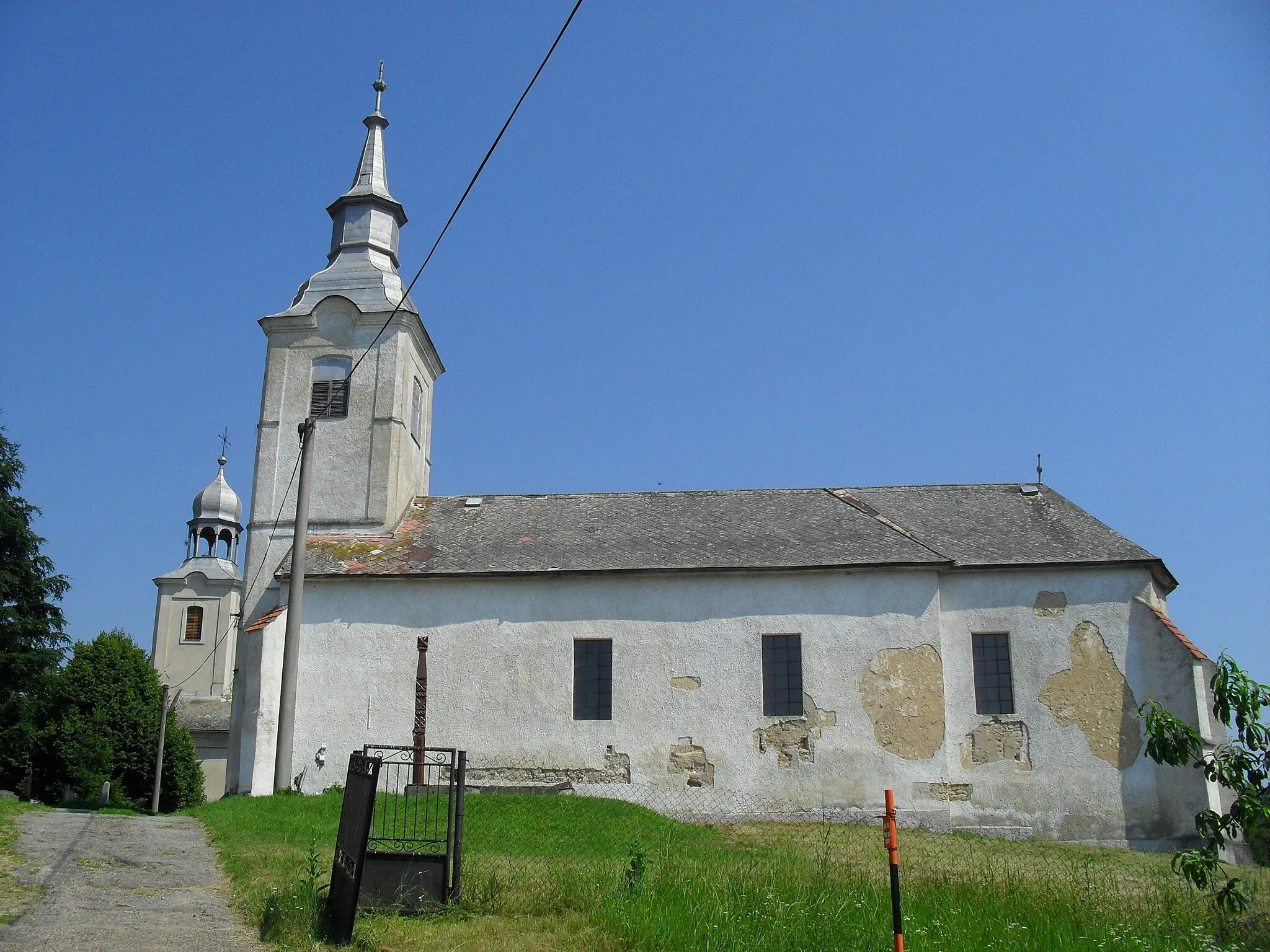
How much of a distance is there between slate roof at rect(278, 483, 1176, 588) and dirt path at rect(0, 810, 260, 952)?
1027 centimetres

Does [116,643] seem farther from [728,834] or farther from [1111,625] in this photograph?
[1111,625]

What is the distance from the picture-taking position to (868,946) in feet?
27.0

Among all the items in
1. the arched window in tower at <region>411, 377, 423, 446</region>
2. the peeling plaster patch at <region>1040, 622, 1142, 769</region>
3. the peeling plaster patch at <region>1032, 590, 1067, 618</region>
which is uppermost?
the arched window in tower at <region>411, 377, 423, 446</region>

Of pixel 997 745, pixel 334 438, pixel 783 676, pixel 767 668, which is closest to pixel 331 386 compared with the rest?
pixel 334 438

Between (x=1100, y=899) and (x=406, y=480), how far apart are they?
2005 cm

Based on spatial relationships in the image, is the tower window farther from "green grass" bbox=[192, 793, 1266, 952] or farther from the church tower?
"green grass" bbox=[192, 793, 1266, 952]

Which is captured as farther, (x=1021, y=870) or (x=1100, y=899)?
(x=1021, y=870)

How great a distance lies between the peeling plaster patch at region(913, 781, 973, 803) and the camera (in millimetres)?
21062

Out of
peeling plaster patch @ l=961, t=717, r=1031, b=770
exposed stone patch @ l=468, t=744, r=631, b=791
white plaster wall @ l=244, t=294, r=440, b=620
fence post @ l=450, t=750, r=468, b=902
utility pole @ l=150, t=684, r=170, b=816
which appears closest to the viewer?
fence post @ l=450, t=750, r=468, b=902

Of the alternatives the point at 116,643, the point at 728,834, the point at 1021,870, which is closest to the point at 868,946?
the point at 1021,870

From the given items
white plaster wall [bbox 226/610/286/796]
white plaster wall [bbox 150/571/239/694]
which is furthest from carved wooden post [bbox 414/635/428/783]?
white plaster wall [bbox 150/571/239/694]

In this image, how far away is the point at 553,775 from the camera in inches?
857

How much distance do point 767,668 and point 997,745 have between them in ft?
16.1

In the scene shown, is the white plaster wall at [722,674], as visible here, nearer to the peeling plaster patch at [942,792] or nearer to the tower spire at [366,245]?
the peeling plaster patch at [942,792]
